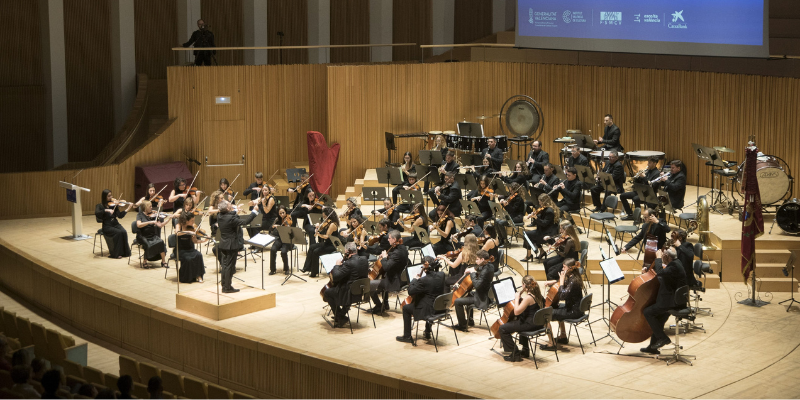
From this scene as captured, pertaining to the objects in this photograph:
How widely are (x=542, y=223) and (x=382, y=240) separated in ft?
7.08

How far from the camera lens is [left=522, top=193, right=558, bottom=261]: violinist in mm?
11945

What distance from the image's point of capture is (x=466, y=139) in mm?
15758

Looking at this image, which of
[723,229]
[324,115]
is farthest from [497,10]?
[723,229]

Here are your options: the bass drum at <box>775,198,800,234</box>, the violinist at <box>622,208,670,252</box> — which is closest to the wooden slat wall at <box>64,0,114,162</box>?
the violinist at <box>622,208,670,252</box>

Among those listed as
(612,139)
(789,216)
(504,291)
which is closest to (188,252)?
(504,291)

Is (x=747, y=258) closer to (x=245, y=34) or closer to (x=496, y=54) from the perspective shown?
(x=496, y=54)

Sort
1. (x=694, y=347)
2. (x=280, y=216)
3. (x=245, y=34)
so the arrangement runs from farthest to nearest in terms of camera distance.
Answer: (x=245, y=34), (x=280, y=216), (x=694, y=347)

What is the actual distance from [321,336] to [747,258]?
5.17 meters

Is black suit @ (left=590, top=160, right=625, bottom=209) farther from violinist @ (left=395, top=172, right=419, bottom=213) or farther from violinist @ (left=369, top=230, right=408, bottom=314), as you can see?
violinist @ (left=369, top=230, right=408, bottom=314)

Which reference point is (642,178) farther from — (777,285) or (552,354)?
(552,354)

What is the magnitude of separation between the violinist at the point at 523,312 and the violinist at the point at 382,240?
2.59 metres

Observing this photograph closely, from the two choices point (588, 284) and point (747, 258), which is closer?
point (747, 258)

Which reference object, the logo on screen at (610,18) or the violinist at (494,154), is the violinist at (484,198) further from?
the logo on screen at (610,18)

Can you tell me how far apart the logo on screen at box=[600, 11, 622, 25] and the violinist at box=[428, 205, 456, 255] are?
16.7ft
